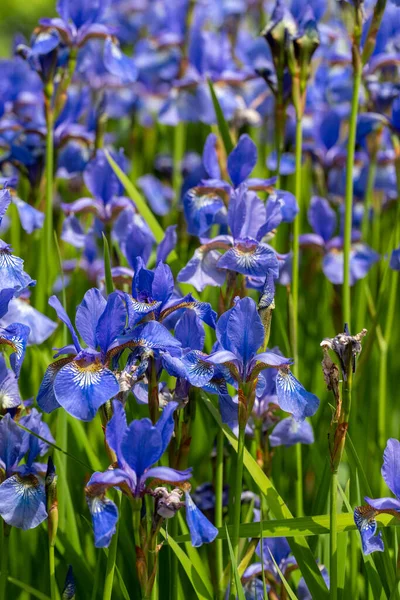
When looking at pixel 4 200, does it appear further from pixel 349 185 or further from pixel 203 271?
pixel 349 185

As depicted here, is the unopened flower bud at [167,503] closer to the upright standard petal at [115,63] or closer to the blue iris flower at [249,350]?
the blue iris flower at [249,350]

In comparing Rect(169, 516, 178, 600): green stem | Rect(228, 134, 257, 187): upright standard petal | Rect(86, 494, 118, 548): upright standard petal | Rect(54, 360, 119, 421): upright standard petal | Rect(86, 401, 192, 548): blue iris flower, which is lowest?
Rect(169, 516, 178, 600): green stem

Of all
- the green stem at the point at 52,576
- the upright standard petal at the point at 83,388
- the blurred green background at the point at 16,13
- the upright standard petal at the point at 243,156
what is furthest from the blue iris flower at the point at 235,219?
the blurred green background at the point at 16,13

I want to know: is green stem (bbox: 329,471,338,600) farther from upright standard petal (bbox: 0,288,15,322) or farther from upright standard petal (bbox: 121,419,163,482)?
upright standard petal (bbox: 0,288,15,322)

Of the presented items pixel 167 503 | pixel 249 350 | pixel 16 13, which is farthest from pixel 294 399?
pixel 16 13

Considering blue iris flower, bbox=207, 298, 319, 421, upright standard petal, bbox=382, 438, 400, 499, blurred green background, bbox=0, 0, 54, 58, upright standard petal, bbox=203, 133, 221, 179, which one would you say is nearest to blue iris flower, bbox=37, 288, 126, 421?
blue iris flower, bbox=207, 298, 319, 421

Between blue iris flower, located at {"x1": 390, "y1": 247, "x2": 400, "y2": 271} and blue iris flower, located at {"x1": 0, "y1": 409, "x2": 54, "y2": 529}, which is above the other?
blue iris flower, located at {"x1": 390, "y1": 247, "x2": 400, "y2": 271}
